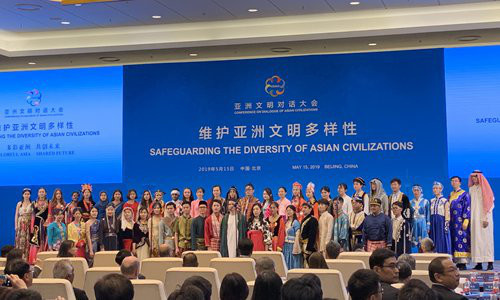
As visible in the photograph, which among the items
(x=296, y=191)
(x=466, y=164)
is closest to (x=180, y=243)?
(x=296, y=191)

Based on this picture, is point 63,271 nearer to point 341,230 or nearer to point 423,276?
point 423,276

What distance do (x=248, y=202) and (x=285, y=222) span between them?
0.99 meters

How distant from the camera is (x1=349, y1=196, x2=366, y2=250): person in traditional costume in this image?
1166 cm

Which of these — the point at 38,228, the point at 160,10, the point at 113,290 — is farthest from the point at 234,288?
the point at 38,228

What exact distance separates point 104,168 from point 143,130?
1051 mm

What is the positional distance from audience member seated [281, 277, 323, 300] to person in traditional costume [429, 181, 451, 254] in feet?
28.5

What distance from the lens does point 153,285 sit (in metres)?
5.23

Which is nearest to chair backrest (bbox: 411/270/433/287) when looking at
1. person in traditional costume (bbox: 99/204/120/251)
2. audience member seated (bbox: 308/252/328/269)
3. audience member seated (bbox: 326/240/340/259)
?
audience member seated (bbox: 308/252/328/269)

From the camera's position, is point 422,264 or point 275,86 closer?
point 422,264

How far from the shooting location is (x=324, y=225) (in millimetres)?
11727

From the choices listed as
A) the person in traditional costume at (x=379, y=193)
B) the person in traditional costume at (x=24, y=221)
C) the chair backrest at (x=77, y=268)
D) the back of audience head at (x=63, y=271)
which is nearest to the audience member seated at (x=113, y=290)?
the back of audience head at (x=63, y=271)

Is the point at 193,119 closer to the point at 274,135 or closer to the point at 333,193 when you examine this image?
the point at 274,135

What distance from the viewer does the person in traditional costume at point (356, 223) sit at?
38.3 feet

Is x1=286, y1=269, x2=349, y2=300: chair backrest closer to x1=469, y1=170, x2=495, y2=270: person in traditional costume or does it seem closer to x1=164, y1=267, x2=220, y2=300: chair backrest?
x1=164, y1=267, x2=220, y2=300: chair backrest
